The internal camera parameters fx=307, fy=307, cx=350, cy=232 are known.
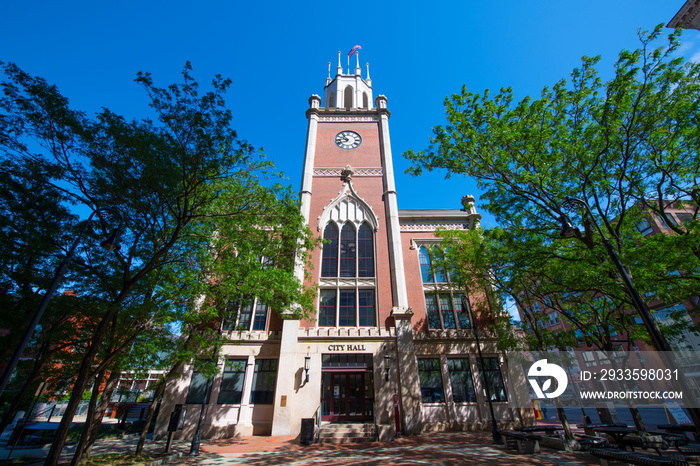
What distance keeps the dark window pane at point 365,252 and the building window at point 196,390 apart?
1121 cm

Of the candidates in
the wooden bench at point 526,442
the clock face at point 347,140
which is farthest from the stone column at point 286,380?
the clock face at point 347,140

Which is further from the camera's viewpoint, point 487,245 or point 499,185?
point 487,245

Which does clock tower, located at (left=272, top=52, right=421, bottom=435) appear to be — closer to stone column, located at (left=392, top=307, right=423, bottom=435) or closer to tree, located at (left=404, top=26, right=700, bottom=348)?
stone column, located at (left=392, top=307, right=423, bottom=435)

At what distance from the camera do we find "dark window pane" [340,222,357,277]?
69.0 ft

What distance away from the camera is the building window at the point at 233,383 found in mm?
17078

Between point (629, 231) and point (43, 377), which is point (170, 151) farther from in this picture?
point (629, 231)

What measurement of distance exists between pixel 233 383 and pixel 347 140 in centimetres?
2071

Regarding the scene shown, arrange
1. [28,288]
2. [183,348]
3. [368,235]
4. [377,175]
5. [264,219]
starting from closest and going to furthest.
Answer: [28,288]
[183,348]
[264,219]
[368,235]
[377,175]

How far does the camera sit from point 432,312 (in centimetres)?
2027

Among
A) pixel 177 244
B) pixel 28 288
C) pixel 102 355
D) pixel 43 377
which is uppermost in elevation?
pixel 177 244

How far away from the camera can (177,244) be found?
1191cm

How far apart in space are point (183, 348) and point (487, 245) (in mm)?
14410

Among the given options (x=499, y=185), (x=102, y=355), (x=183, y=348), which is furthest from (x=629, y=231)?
(x=102, y=355)

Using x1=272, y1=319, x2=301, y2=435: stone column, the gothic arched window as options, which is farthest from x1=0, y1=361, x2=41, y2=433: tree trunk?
the gothic arched window
